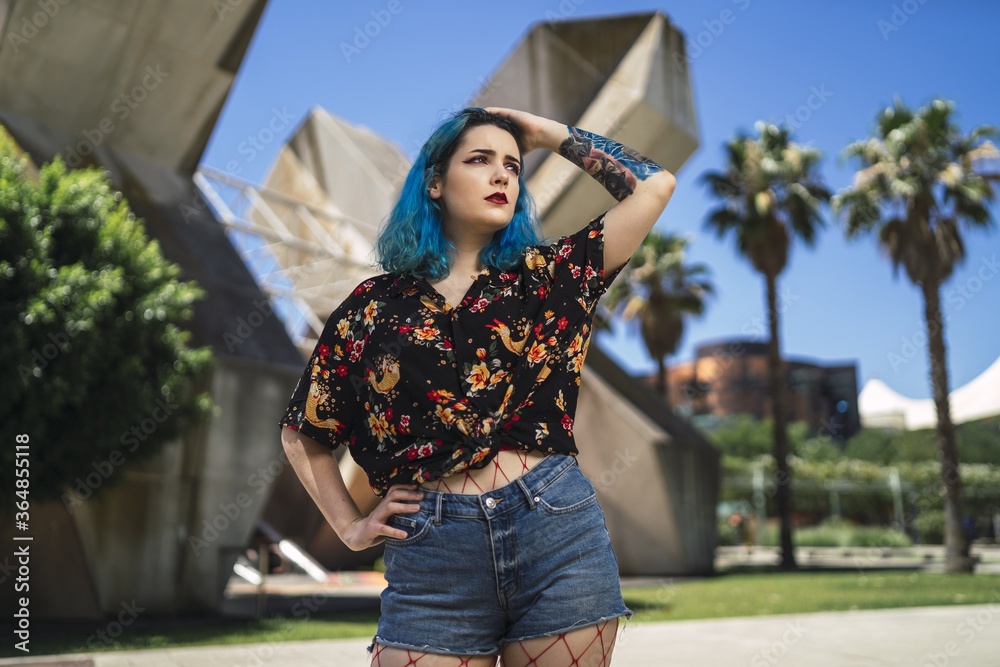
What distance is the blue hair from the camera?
207 centimetres

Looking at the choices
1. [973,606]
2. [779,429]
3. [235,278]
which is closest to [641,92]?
[235,278]

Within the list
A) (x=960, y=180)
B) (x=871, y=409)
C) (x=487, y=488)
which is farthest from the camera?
(x=871, y=409)

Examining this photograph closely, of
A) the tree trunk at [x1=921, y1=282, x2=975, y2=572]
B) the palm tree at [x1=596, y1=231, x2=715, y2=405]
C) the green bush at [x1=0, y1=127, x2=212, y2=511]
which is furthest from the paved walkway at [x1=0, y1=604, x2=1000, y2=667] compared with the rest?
the palm tree at [x1=596, y1=231, x2=715, y2=405]

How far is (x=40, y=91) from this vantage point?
40.9 feet

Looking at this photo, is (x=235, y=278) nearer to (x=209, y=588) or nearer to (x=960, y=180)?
(x=209, y=588)

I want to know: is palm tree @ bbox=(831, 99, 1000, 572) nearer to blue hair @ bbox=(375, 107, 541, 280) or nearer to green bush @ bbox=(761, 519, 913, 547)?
green bush @ bbox=(761, 519, 913, 547)

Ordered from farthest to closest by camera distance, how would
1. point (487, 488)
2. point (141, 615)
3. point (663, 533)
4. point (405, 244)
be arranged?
point (663, 533) → point (141, 615) → point (405, 244) → point (487, 488)

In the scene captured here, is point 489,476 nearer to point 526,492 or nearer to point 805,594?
point 526,492

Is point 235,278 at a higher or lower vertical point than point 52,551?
higher

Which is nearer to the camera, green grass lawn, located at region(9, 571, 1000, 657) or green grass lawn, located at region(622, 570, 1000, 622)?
green grass lawn, located at region(9, 571, 1000, 657)

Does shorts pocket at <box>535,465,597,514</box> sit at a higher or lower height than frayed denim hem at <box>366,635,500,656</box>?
higher

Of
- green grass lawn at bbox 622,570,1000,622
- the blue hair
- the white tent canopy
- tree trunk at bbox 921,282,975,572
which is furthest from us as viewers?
the white tent canopy

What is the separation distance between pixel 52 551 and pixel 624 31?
10.8 meters

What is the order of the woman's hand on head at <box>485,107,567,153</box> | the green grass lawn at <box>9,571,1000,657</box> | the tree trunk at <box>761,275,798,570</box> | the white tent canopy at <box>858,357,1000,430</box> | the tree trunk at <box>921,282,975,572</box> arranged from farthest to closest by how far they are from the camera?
the white tent canopy at <box>858,357,1000,430</box> → the tree trunk at <box>761,275,798,570</box> → the tree trunk at <box>921,282,975,572</box> → the green grass lawn at <box>9,571,1000,657</box> → the woman's hand on head at <box>485,107,567,153</box>
